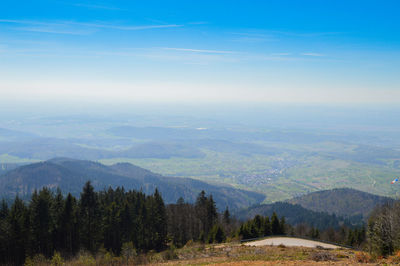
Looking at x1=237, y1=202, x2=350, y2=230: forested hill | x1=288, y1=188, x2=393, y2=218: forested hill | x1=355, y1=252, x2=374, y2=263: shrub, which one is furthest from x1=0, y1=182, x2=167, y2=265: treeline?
x1=288, y1=188, x2=393, y2=218: forested hill

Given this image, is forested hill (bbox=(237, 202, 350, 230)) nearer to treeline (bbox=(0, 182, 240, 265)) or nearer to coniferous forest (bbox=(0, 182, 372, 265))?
coniferous forest (bbox=(0, 182, 372, 265))

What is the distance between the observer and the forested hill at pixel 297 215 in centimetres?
11562

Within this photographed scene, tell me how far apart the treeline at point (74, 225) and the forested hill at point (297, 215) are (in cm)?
8503

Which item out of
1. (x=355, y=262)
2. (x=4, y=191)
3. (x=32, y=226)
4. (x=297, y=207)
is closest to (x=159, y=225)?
(x=32, y=226)

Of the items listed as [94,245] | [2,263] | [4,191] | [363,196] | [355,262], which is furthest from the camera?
[4,191]

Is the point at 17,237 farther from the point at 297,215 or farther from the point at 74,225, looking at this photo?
the point at 297,215

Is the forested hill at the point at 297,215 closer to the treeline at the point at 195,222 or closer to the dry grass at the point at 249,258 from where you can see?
the treeline at the point at 195,222

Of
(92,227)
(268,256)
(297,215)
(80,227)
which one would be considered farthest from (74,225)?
(297,215)

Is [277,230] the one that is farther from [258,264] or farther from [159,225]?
[258,264]

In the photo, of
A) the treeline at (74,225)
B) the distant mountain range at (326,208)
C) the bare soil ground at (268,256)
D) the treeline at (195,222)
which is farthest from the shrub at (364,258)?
the distant mountain range at (326,208)

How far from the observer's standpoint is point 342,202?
171 m

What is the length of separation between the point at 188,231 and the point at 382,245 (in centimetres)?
4028

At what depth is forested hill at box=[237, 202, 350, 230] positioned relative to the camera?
115625 millimetres

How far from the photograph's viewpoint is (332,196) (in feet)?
591
